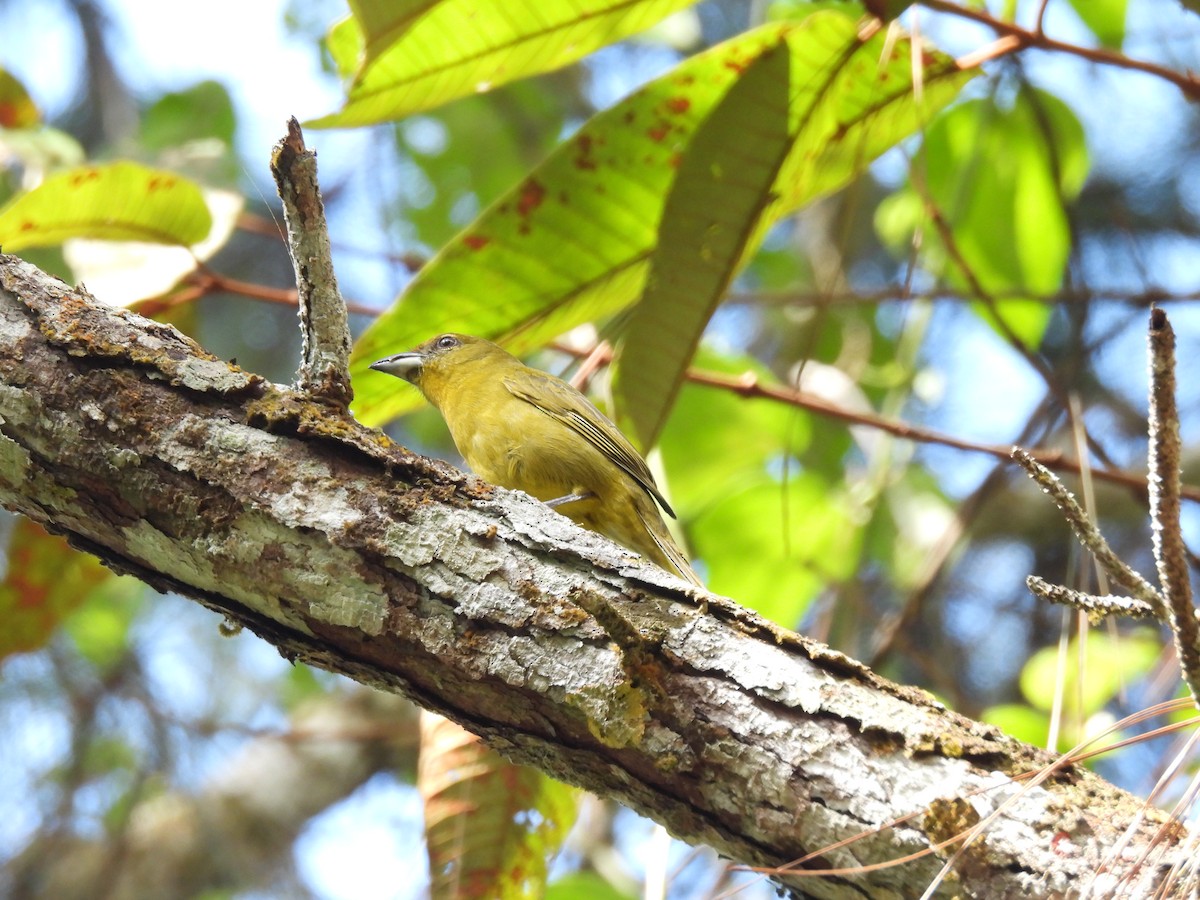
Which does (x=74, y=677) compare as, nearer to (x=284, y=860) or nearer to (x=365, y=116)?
(x=284, y=860)

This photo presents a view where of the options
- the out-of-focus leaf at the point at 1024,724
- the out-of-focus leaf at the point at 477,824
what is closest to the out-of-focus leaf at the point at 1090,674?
the out-of-focus leaf at the point at 1024,724

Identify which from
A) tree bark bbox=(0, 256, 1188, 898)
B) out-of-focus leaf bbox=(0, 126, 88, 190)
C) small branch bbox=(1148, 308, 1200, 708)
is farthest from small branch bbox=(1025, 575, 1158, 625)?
out-of-focus leaf bbox=(0, 126, 88, 190)

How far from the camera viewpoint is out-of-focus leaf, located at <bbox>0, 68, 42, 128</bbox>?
404 cm

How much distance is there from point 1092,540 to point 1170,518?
0.24 metres

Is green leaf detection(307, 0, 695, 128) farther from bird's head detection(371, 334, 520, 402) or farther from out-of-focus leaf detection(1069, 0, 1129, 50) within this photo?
out-of-focus leaf detection(1069, 0, 1129, 50)

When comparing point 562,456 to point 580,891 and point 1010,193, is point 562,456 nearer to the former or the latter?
point 580,891

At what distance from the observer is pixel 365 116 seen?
125 inches

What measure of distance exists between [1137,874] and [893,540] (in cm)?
412

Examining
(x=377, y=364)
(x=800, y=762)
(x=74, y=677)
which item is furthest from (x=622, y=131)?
(x=74, y=677)

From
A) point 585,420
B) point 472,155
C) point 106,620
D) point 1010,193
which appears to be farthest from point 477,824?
point 106,620

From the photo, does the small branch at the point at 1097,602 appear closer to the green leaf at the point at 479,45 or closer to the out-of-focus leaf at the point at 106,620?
the green leaf at the point at 479,45

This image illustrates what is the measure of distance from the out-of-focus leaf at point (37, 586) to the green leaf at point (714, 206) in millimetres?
2058

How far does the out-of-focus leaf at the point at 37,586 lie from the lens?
3829 millimetres

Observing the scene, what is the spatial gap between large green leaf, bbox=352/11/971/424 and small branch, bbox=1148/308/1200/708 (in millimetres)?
1997
